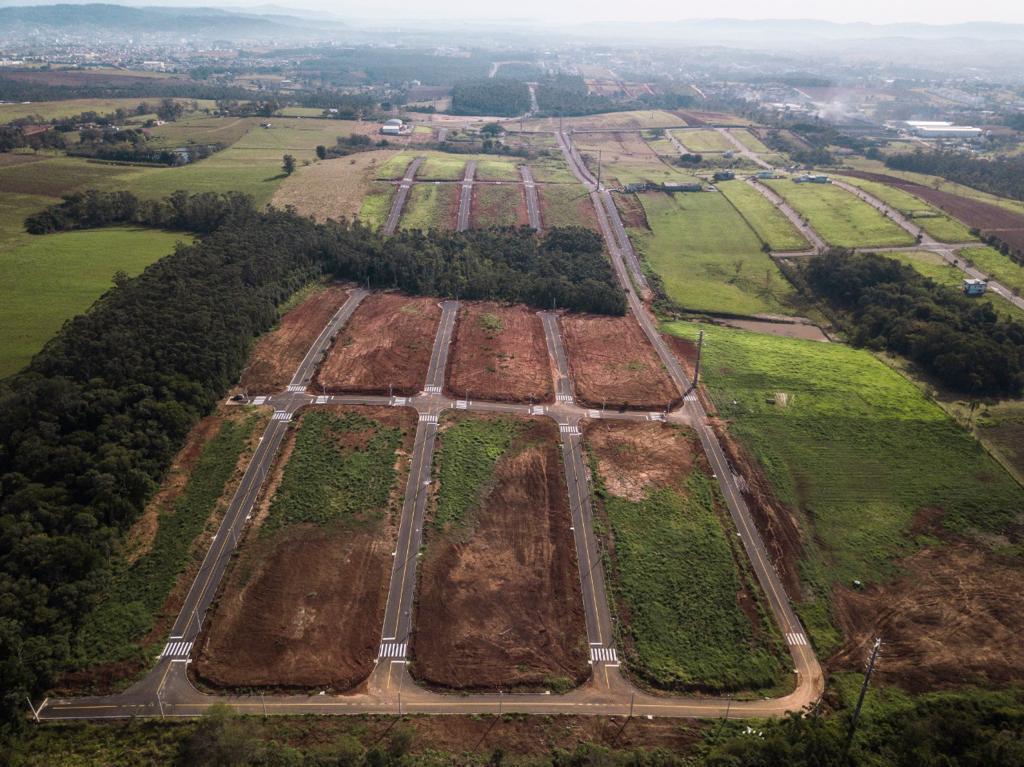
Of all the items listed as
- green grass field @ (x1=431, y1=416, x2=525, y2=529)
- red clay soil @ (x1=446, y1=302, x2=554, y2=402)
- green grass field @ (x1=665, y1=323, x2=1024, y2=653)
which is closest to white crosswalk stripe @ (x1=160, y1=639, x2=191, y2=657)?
green grass field @ (x1=431, y1=416, x2=525, y2=529)

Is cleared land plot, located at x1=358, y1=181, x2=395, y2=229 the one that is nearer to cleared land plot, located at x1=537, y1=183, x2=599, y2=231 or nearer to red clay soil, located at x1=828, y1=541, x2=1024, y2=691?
cleared land plot, located at x1=537, y1=183, x2=599, y2=231

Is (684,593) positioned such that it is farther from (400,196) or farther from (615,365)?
(400,196)

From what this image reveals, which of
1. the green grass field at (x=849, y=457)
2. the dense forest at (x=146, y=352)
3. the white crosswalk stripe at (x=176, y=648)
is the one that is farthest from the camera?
the green grass field at (x=849, y=457)

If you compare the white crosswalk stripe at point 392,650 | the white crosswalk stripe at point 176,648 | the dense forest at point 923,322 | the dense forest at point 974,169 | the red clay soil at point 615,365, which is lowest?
the white crosswalk stripe at point 392,650

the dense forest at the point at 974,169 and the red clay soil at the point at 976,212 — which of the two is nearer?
the red clay soil at the point at 976,212

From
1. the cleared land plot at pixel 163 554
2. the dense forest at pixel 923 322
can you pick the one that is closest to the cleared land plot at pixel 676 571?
the cleared land plot at pixel 163 554

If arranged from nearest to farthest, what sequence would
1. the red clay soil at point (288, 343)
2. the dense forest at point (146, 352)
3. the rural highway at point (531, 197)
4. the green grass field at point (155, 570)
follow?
the green grass field at point (155, 570) → the dense forest at point (146, 352) → the red clay soil at point (288, 343) → the rural highway at point (531, 197)

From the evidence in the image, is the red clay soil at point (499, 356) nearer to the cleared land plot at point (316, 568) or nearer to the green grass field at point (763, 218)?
the cleared land plot at point (316, 568)
